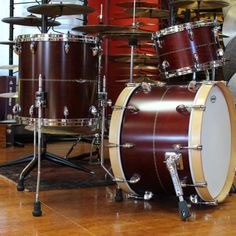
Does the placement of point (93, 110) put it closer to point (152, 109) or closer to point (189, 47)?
point (152, 109)

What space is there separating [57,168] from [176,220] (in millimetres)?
1472

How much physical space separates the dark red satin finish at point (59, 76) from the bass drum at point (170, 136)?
0.28 metres

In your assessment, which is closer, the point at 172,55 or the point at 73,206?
the point at 73,206

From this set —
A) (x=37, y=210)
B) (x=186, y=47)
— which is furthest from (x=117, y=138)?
(x=186, y=47)

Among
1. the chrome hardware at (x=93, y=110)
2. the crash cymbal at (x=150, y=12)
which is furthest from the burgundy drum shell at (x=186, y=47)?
the crash cymbal at (x=150, y=12)

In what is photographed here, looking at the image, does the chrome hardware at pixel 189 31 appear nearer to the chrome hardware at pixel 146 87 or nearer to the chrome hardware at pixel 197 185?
the chrome hardware at pixel 146 87

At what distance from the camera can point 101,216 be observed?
244 cm

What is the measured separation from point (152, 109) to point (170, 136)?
194 millimetres

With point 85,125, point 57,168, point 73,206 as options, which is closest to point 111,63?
point 57,168

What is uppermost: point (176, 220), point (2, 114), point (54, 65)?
point (54, 65)

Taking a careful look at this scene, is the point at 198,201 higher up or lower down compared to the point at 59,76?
lower down

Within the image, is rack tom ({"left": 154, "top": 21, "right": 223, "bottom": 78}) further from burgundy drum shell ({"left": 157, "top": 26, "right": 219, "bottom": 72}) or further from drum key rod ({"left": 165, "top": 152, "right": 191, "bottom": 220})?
drum key rod ({"left": 165, "top": 152, "right": 191, "bottom": 220})

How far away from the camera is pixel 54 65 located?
109 inches

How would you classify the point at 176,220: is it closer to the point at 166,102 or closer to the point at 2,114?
the point at 166,102
